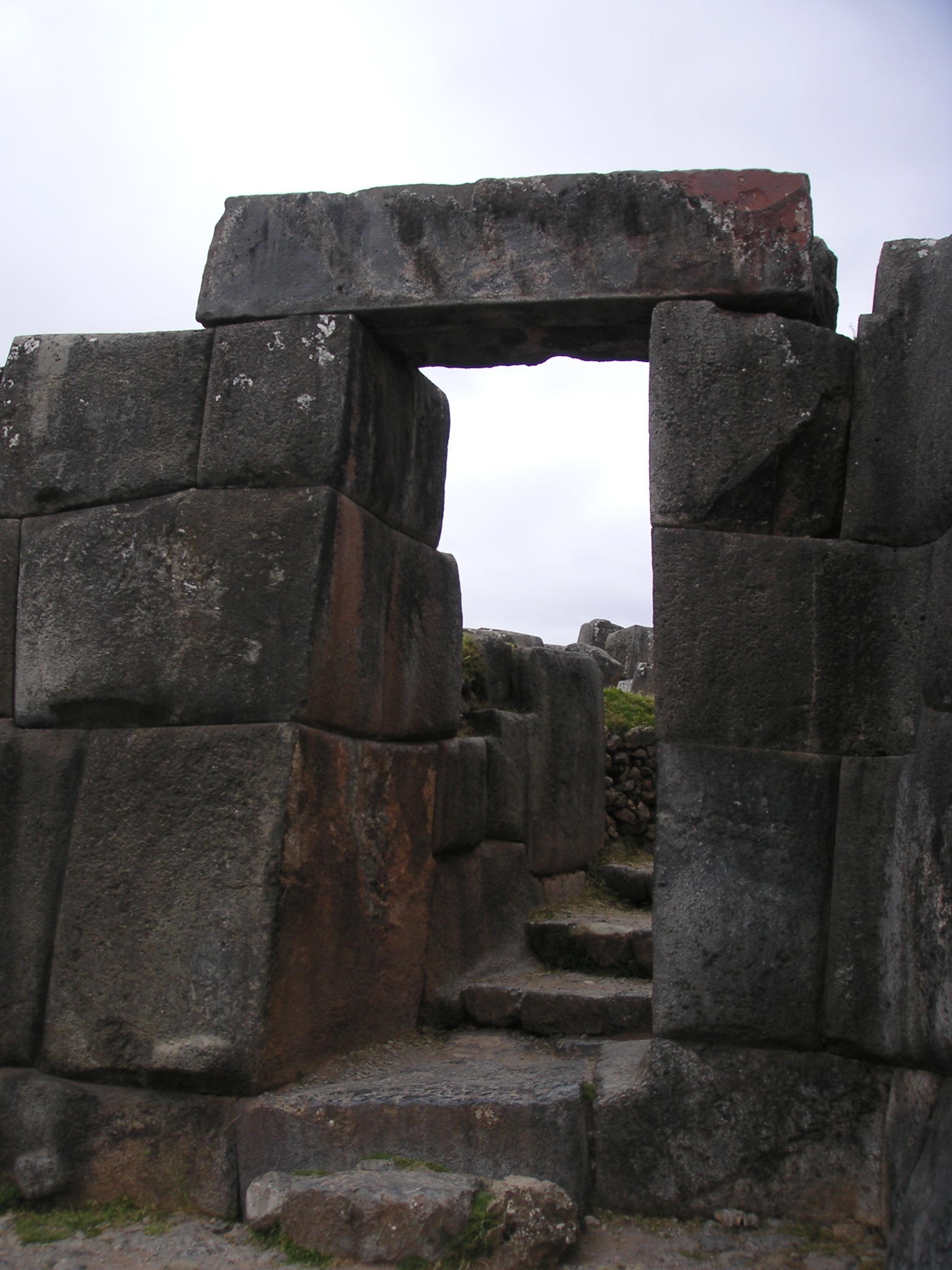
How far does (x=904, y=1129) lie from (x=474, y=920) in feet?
7.44

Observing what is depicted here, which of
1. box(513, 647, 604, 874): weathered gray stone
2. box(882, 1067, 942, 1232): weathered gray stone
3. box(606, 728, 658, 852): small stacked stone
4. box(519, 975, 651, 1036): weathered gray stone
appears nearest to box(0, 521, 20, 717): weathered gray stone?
box(519, 975, 651, 1036): weathered gray stone

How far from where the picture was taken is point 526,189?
3.92 metres

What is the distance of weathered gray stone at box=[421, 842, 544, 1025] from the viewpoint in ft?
14.9

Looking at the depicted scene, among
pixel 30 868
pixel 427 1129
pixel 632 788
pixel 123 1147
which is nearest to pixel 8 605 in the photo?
pixel 30 868

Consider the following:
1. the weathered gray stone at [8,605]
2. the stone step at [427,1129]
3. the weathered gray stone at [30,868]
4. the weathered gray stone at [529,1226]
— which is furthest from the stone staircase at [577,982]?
the weathered gray stone at [8,605]

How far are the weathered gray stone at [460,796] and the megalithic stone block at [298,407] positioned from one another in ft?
3.97

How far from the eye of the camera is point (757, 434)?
3.57 meters

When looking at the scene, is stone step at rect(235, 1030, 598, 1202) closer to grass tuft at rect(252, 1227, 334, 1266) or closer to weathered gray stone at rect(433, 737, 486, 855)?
grass tuft at rect(252, 1227, 334, 1266)

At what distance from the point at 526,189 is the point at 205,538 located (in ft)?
5.19

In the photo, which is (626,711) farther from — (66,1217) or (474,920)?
(66,1217)

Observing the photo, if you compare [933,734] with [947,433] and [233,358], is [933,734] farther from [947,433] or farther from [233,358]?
[233,358]

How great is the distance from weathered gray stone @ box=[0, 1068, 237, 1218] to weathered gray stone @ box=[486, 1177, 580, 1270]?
0.88m

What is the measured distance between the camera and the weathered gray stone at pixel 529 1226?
304cm

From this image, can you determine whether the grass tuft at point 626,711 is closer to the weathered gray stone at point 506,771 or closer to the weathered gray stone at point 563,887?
the weathered gray stone at point 563,887
